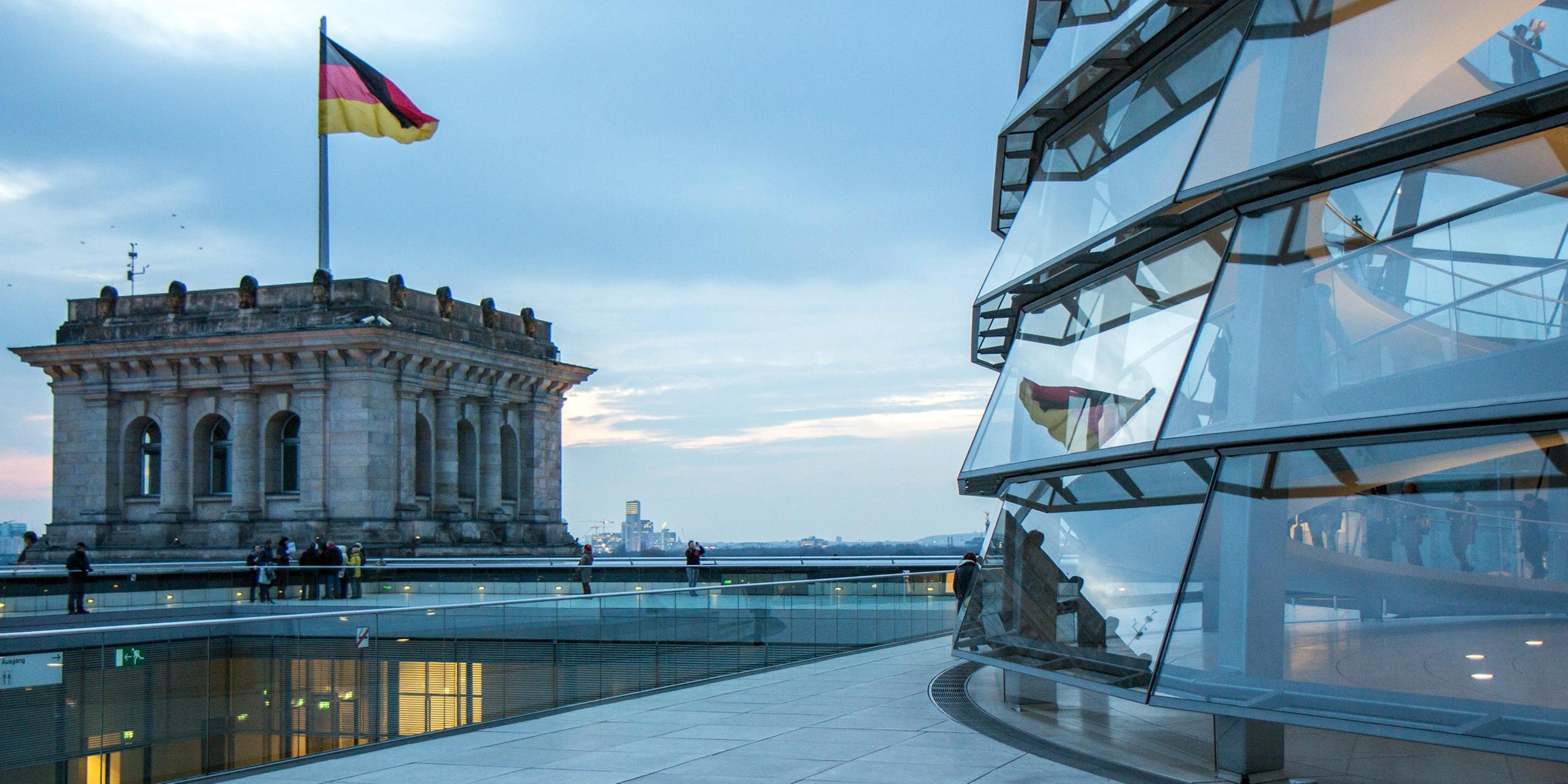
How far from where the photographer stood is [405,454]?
44.9 metres

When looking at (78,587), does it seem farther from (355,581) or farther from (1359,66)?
(1359,66)

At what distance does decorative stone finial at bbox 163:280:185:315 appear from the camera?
156 ft

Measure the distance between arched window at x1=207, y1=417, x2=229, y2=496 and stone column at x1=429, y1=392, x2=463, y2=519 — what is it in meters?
7.31

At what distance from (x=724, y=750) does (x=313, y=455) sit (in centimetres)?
3546

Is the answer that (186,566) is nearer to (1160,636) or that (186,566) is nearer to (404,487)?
(404,487)

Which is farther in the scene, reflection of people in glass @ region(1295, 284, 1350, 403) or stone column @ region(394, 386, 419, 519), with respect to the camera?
stone column @ region(394, 386, 419, 519)

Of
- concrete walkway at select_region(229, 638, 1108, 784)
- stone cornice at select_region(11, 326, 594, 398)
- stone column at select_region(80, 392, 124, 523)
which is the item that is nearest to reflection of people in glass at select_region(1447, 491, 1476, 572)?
concrete walkway at select_region(229, 638, 1108, 784)

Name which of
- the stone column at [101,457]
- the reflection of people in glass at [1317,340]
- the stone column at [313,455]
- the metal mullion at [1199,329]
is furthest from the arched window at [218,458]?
the reflection of people in glass at [1317,340]

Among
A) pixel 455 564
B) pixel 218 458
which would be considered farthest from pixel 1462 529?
pixel 218 458

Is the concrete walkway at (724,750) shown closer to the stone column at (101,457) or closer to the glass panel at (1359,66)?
the glass panel at (1359,66)

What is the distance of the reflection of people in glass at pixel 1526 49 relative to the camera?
24.1ft

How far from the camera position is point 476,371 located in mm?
49125

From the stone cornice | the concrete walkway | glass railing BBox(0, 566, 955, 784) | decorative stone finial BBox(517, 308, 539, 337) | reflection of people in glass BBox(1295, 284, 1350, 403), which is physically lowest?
the concrete walkway

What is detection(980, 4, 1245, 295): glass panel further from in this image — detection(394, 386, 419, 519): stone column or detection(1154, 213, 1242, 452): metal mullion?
detection(394, 386, 419, 519): stone column
